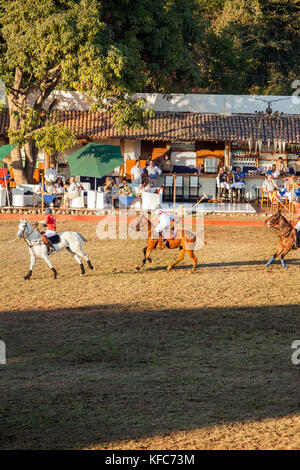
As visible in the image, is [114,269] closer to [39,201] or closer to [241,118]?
[39,201]

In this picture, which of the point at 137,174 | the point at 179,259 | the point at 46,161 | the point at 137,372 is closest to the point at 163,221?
the point at 179,259

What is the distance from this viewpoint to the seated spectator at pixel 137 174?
30.5 m

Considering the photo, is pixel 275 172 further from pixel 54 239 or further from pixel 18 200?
pixel 54 239

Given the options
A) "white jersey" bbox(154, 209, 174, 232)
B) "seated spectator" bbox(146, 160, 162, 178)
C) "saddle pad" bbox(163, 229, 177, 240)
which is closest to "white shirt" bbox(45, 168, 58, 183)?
"seated spectator" bbox(146, 160, 162, 178)

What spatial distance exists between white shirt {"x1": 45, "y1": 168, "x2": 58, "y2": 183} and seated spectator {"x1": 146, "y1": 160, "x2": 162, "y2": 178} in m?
3.94

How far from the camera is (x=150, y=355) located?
11164 mm

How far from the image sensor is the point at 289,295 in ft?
50.2

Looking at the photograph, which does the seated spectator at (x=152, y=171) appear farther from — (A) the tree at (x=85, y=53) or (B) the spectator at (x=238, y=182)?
(B) the spectator at (x=238, y=182)

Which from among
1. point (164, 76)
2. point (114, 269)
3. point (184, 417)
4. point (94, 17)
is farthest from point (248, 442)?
point (164, 76)

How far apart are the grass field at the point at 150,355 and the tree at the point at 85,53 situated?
10190 mm

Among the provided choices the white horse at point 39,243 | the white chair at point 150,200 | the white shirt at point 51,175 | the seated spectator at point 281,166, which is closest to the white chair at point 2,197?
the white shirt at point 51,175

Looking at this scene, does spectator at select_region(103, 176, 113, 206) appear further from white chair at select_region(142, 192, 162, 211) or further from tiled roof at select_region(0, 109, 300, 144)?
tiled roof at select_region(0, 109, 300, 144)

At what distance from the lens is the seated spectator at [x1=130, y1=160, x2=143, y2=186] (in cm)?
3050

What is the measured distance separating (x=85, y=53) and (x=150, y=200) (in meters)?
6.15
